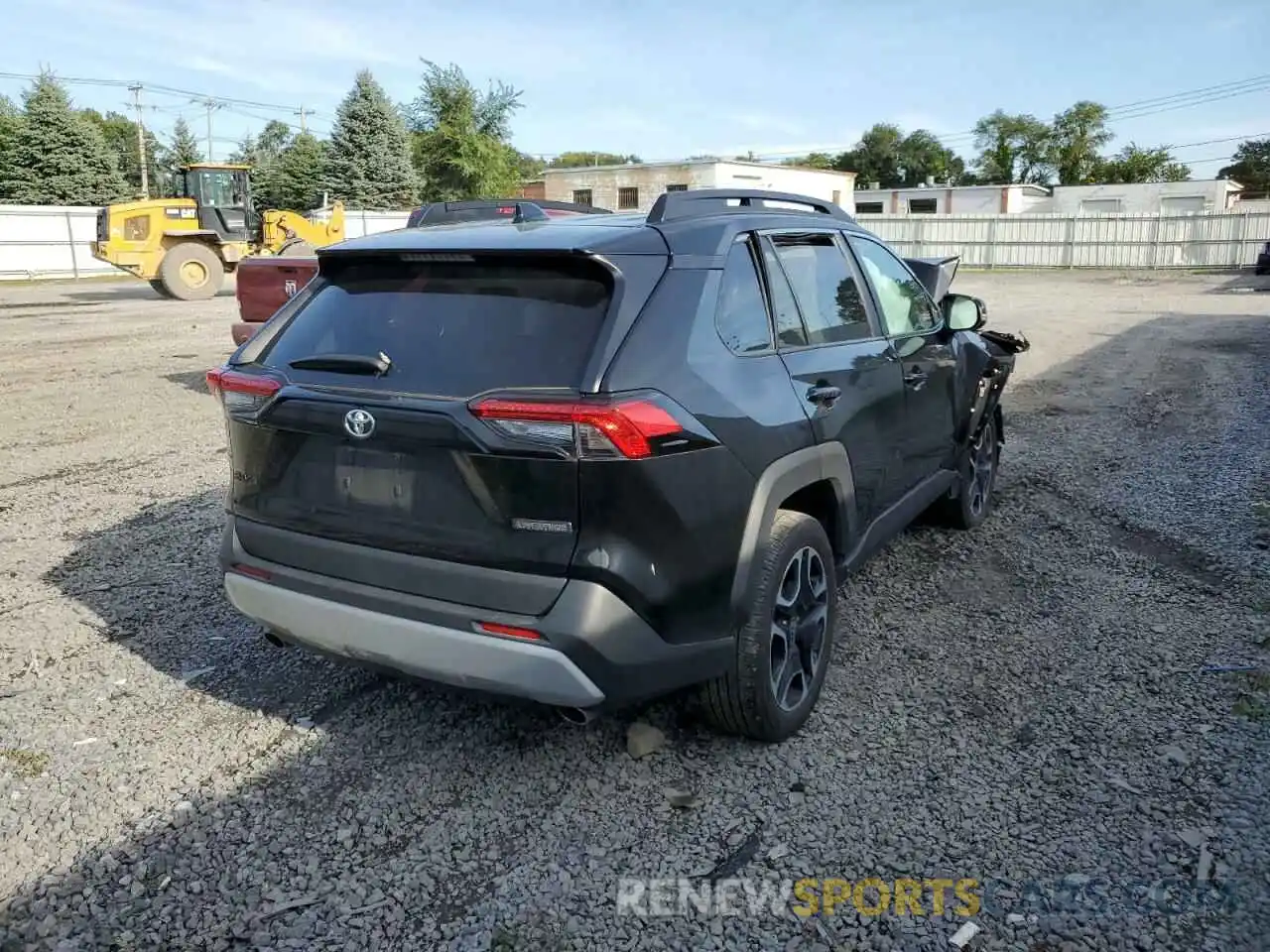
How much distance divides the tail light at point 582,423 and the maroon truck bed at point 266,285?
650 cm

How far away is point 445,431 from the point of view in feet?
9.37

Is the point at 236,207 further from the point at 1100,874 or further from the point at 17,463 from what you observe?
the point at 1100,874

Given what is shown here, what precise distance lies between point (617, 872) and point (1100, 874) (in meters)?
1.34

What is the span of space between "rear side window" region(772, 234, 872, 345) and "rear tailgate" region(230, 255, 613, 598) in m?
1.13

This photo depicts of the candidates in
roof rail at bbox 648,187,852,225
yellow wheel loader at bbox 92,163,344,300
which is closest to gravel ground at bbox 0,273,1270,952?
roof rail at bbox 648,187,852,225

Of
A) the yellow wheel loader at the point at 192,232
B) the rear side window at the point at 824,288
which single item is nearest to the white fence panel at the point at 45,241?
the yellow wheel loader at the point at 192,232

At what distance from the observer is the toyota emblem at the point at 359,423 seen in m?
2.98

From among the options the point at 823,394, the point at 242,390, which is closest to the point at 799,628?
the point at 823,394

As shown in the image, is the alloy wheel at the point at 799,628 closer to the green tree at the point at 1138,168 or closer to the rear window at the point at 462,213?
the rear window at the point at 462,213

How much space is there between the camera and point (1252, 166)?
273ft

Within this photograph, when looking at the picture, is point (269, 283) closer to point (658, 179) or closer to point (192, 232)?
point (192, 232)

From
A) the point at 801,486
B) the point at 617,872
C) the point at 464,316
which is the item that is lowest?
the point at 617,872

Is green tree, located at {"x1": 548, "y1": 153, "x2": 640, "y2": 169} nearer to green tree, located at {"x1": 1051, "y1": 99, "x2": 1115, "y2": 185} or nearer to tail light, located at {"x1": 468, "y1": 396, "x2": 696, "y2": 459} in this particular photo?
green tree, located at {"x1": 1051, "y1": 99, "x2": 1115, "y2": 185}

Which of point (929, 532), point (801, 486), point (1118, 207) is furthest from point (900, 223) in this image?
point (801, 486)
